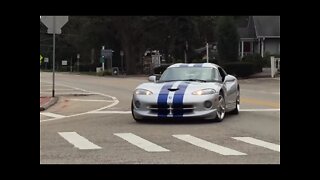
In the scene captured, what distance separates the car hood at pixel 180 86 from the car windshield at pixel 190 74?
0.39 metres

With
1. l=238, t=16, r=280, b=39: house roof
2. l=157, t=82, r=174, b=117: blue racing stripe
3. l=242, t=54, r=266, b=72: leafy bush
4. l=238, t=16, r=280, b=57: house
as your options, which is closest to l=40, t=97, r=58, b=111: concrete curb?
l=157, t=82, r=174, b=117: blue racing stripe

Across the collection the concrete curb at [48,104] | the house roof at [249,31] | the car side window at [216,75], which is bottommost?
the concrete curb at [48,104]

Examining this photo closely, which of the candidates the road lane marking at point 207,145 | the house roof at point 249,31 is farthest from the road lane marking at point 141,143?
the house roof at point 249,31

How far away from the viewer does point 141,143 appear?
8727mm

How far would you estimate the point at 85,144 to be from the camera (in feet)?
28.4

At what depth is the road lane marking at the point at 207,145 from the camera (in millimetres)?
7739

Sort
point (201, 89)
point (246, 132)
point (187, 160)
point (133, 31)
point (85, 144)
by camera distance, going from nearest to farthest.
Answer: point (187, 160) < point (85, 144) < point (246, 132) < point (201, 89) < point (133, 31)

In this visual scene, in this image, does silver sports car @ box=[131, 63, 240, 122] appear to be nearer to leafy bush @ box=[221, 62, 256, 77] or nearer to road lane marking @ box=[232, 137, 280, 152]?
road lane marking @ box=[232, 137, 280, 152]

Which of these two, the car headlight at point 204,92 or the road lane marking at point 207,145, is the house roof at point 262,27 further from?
the road lane marking at point 207,145

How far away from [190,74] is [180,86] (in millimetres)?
1097

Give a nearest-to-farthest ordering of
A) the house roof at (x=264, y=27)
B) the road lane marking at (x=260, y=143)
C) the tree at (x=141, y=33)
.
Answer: the road lane marking at (x=260, y=143) < the tree at (x=141, y=33) < the house roof at (x=264, y=27)
